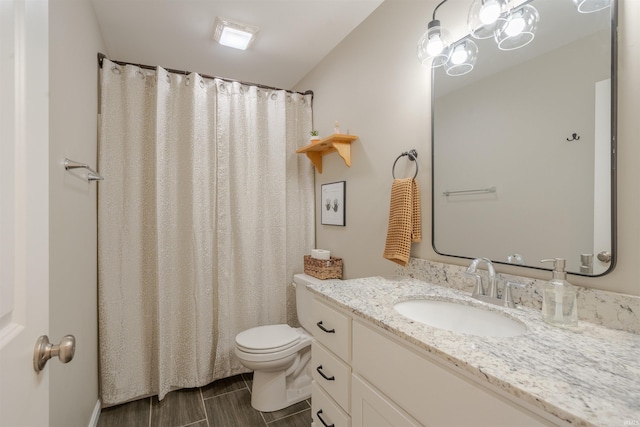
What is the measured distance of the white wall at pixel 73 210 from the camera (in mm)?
1085

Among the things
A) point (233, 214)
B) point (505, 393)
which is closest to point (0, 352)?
point (505, 393)

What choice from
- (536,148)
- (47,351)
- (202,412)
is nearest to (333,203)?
(536,148)

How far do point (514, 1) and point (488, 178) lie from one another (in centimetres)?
66

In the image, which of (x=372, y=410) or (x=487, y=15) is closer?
(x=372, y=410)

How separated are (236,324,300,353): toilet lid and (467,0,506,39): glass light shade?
1.86 metres

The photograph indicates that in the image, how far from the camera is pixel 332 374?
1165 millimetres

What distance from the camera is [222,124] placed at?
2186mm

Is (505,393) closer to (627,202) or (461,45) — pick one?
(627,202)

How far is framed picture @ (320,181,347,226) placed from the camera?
82.4 inches

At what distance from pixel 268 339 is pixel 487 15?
1.97m

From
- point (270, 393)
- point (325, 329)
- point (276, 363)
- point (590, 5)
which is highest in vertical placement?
point (590, 5)

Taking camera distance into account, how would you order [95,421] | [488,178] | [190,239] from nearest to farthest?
[488,178] → [95,421] → [190,239]

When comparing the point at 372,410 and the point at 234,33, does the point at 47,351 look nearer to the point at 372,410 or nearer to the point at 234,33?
the point at 372,410

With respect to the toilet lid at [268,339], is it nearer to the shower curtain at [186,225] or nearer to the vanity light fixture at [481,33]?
the shower curtain at [186,225]
